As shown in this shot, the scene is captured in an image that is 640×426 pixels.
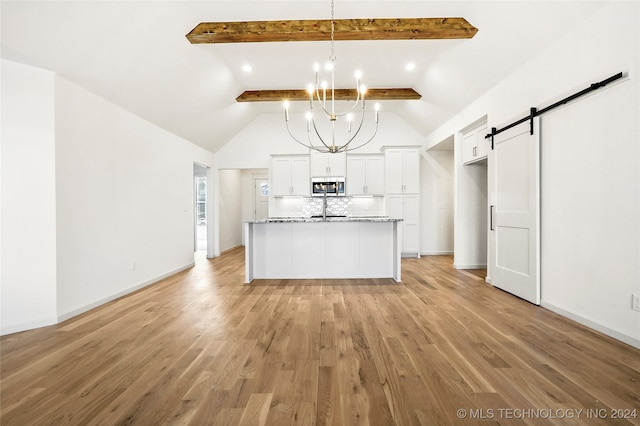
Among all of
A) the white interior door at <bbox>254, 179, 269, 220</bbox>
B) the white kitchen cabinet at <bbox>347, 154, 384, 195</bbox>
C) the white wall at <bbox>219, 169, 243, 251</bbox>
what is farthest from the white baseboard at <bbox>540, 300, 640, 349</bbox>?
the white interior door at <bbox>254, 179, 269, 220</bbox>

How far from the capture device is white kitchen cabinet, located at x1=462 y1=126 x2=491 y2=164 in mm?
4379

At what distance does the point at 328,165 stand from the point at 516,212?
401cm

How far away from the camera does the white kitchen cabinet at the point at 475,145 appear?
14.4ft

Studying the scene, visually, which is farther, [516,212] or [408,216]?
[408,216]

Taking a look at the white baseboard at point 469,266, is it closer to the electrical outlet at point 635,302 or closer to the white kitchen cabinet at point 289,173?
the electrical outlet at point 635,302

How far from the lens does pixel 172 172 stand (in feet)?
16.3

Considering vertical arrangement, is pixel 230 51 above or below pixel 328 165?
above

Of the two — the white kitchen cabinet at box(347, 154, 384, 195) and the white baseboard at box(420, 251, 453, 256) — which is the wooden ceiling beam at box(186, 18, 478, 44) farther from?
the white baseboard at box(420, 251, 453, 256)

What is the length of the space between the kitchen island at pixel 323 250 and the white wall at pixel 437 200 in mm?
2723

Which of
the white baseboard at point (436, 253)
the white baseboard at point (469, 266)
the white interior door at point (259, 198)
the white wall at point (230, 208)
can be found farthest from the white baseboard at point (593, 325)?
the white interior door at point (259, 198)

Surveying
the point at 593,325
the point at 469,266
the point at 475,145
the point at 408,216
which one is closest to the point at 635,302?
the point at 593,325

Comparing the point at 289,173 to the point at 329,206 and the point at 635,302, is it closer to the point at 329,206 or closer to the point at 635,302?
the point at 329,206

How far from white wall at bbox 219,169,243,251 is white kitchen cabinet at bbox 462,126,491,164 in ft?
18.3

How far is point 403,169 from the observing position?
21.0 ft
